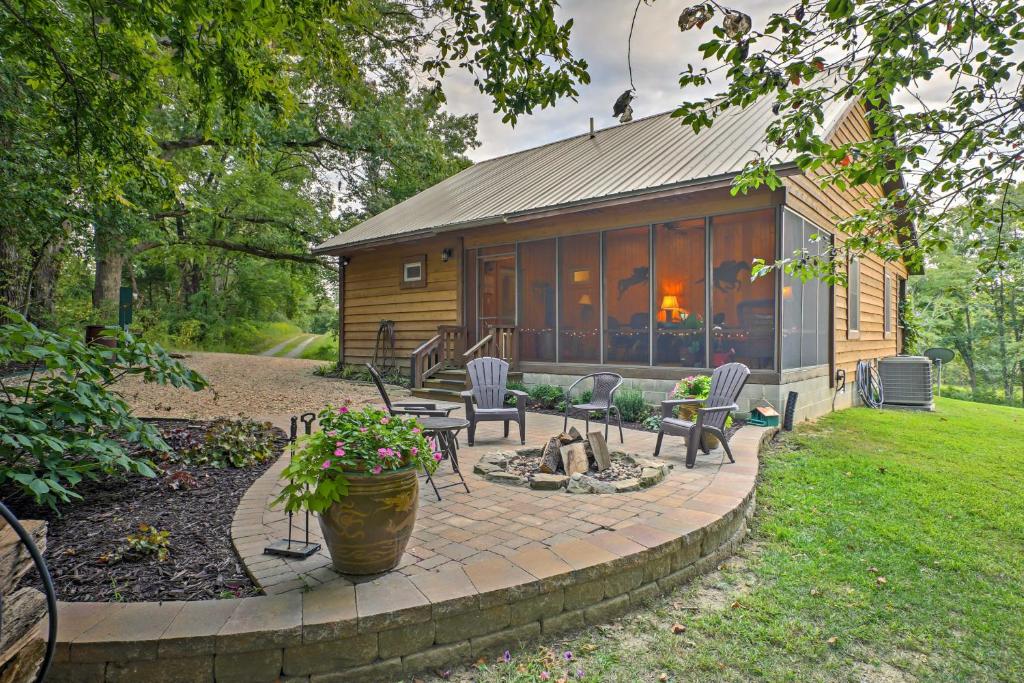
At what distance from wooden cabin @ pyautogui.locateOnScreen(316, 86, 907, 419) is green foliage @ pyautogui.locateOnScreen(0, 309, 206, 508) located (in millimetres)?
5310

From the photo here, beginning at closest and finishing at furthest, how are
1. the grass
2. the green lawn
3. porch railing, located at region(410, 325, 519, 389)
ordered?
1. the green lawn
2. porch railing, located at region(410, 325, 519, 389)
3. the grass

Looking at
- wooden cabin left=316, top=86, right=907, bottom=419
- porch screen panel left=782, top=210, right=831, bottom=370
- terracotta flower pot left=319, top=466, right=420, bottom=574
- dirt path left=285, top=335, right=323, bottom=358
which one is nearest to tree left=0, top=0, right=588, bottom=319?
terracotta flower pot left=319, top=466, right=420, bottom=574

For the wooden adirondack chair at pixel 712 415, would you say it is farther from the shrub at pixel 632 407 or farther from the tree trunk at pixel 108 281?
the tree trunk at pixel 108 281

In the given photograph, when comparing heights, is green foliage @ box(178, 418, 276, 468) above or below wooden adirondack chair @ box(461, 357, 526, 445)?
below

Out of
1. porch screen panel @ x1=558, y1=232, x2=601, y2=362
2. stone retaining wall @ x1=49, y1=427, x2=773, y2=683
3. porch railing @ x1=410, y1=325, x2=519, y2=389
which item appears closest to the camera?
stone retaining wall @ x1=49, y1=427, x2=773, y2=683

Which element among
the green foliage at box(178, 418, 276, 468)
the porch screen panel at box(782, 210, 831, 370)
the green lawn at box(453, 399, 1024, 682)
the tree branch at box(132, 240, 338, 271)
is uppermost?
the tree branch at box(132, 240, 338, 271)

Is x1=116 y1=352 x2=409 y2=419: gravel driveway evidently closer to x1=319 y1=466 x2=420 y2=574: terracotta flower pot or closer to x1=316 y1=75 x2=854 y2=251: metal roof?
x1=316 y1=75 x2=854 y2=251: metal roof

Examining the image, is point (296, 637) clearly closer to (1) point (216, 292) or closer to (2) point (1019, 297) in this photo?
(1) point (216, 292)

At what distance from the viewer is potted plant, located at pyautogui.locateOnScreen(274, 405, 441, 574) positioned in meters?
2.15

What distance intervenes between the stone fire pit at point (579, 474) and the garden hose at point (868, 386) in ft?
23.8

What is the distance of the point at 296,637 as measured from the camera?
1.81 m

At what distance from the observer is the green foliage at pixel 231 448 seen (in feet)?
13.4

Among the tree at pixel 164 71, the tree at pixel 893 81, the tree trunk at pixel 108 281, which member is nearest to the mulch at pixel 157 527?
the tree at pixel 164 71

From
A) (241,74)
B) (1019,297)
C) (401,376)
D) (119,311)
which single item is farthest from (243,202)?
(1019,297)
